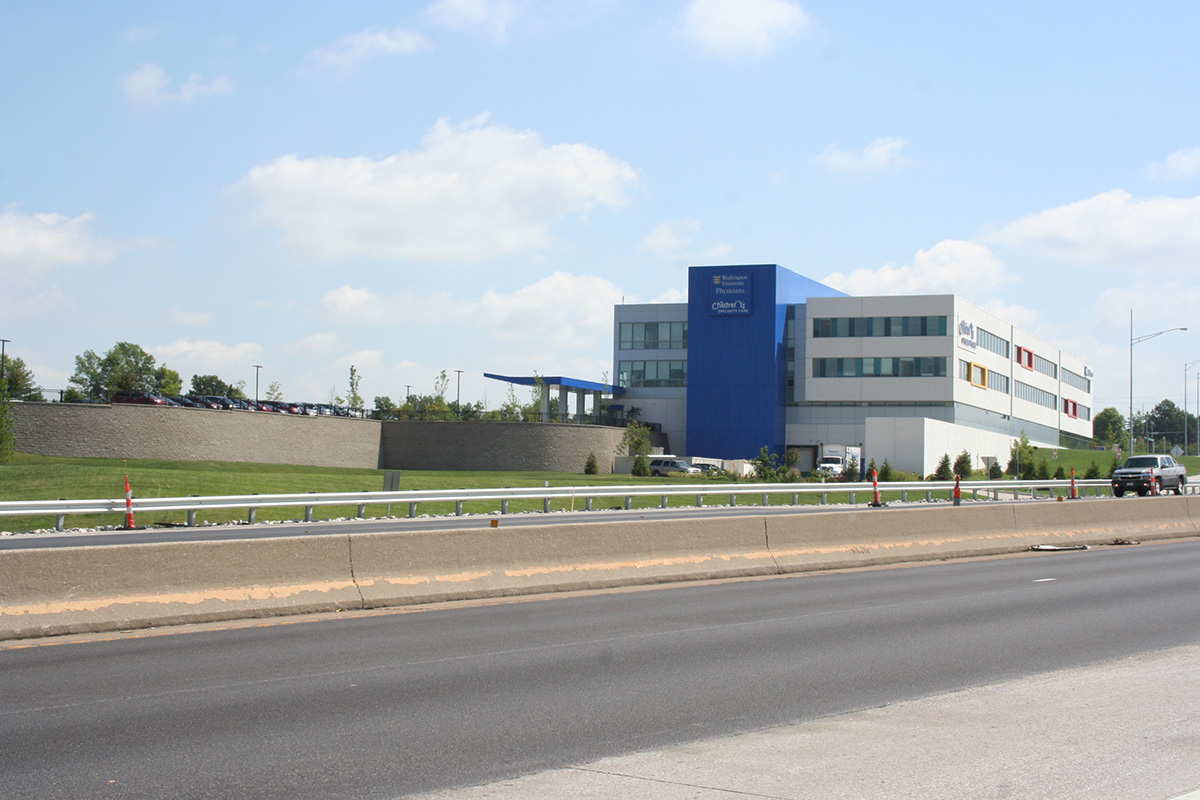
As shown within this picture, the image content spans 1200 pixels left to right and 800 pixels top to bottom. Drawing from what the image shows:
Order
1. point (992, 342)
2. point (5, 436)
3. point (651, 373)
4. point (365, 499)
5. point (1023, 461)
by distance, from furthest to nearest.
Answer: point (651, 373)
point (992, 342)
point (1023, 461)
point (5, 436)
point (365, 499)

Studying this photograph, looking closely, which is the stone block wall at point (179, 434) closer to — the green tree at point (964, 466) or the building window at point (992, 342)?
the green tree at point (964, 466)

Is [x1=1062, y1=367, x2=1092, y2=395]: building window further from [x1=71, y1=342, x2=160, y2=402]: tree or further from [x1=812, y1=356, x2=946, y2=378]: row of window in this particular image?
[x1=71, y1=342, x2=160, y2=402]: tree

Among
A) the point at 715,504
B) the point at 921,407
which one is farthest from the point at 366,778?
the point at 921,407

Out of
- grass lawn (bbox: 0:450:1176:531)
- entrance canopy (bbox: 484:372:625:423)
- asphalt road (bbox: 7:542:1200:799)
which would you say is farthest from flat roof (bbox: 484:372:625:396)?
asphalt road (bbox: 7:542:1200:799)

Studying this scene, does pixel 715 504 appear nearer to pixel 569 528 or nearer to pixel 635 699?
pixel 569 528


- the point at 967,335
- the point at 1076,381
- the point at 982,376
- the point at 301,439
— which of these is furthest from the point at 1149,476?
the point at 1076,381

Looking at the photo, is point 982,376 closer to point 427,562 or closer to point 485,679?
point 427,562

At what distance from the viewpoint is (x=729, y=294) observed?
275ft

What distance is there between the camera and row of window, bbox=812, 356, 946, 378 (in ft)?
261

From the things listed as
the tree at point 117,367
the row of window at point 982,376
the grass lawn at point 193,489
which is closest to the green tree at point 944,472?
the row of window at point 982,376

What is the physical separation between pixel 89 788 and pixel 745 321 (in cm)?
7973

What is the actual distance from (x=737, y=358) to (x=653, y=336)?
1355 centimetres

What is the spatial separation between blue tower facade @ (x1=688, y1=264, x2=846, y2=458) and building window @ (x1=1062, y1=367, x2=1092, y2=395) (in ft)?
152

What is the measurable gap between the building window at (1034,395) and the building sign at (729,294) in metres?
29.1
